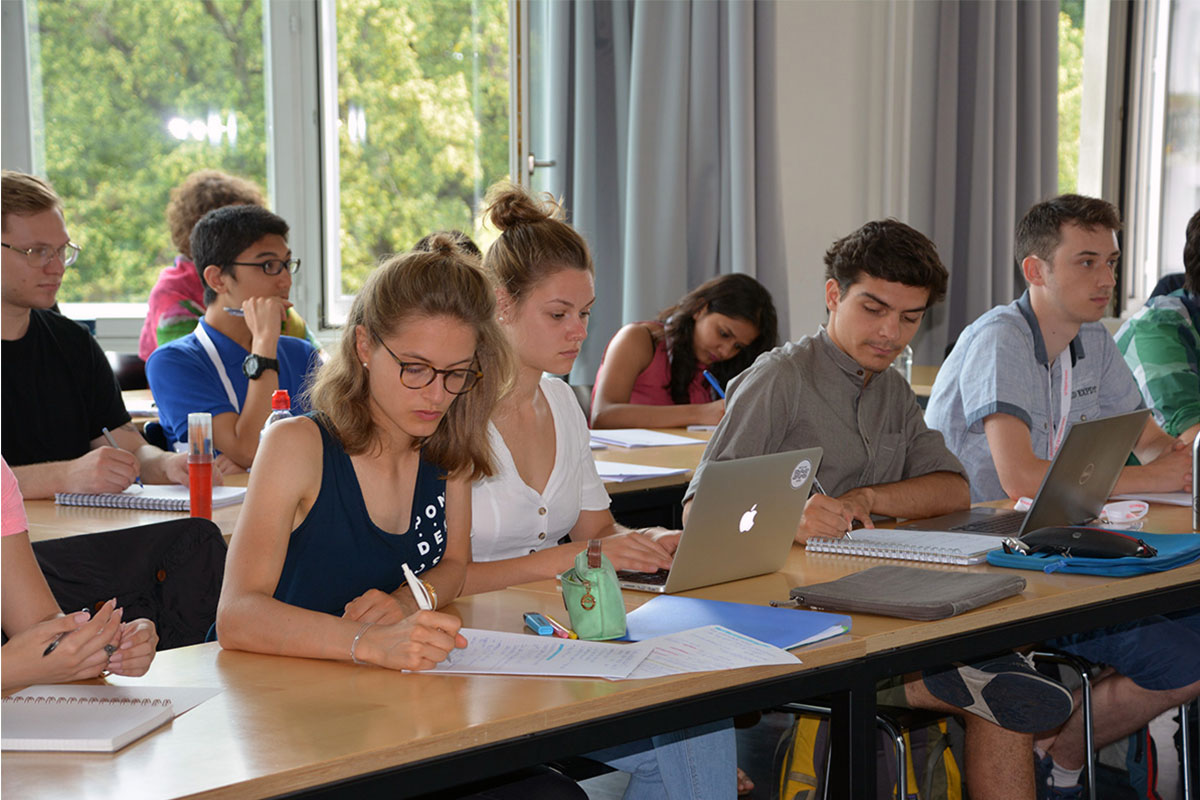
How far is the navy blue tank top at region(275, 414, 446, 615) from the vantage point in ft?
5.59

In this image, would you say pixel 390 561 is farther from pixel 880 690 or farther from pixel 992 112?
pixel 992 112

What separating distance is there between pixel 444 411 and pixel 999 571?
2.99 ft

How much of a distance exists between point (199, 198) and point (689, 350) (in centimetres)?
170

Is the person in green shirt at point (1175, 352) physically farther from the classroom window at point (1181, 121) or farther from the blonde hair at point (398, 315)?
the classroom window at point (1181, 121)

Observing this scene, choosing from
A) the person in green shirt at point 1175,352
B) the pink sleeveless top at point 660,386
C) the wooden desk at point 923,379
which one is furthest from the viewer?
the wooden desk at point 923,379

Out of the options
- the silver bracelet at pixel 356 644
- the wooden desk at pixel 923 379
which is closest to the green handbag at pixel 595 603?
the silver bracelet at pixel 356 644

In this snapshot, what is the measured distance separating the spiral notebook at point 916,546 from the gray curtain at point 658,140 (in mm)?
2560

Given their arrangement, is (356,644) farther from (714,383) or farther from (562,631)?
(714,383)

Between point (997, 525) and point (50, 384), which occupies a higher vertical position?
point (50, 384)

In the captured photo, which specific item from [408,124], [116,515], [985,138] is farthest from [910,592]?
[985,138]

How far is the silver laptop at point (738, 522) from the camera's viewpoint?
5.68 ft

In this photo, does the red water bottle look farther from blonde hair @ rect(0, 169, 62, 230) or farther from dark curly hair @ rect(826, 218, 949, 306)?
dark curly hair @ rect(826, 218, 949, 306)

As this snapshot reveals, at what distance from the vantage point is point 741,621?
1.63 metres

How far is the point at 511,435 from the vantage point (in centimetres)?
223
